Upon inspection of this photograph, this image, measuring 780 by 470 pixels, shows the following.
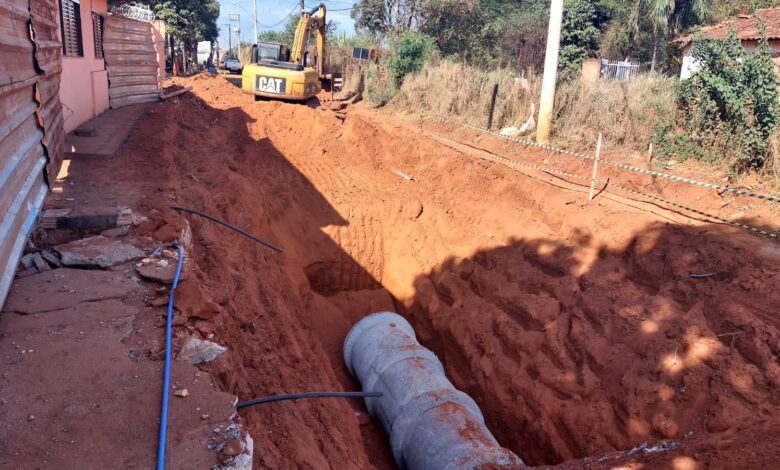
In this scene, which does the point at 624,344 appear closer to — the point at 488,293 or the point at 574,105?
the point at 488,293

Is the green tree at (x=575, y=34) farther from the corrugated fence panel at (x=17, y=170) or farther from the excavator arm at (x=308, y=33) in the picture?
the corrugated fence panel at (x=17, y=170)

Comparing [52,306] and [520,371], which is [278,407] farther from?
[520,371]

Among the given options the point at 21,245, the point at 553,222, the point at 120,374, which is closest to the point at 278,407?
the point at 120,374

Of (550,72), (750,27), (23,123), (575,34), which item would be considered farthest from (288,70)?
(575,34)

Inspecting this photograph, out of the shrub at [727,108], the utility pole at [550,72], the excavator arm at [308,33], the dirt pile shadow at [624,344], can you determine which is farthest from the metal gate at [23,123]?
the excavator arm at [308,33]

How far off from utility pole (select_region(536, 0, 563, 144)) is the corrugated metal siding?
32.6 ft

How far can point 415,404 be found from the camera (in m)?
5.98

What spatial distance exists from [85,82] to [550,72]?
959 centimetres

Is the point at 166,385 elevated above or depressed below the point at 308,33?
below

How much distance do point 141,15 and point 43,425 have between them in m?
27.1

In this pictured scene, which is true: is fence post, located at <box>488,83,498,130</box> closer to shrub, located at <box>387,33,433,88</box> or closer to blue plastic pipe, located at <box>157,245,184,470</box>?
shrub, located at <box>387,33,433,88</box>

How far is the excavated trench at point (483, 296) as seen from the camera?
4.91 m

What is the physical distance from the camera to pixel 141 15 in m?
25.0

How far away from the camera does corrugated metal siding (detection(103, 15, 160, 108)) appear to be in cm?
1238
